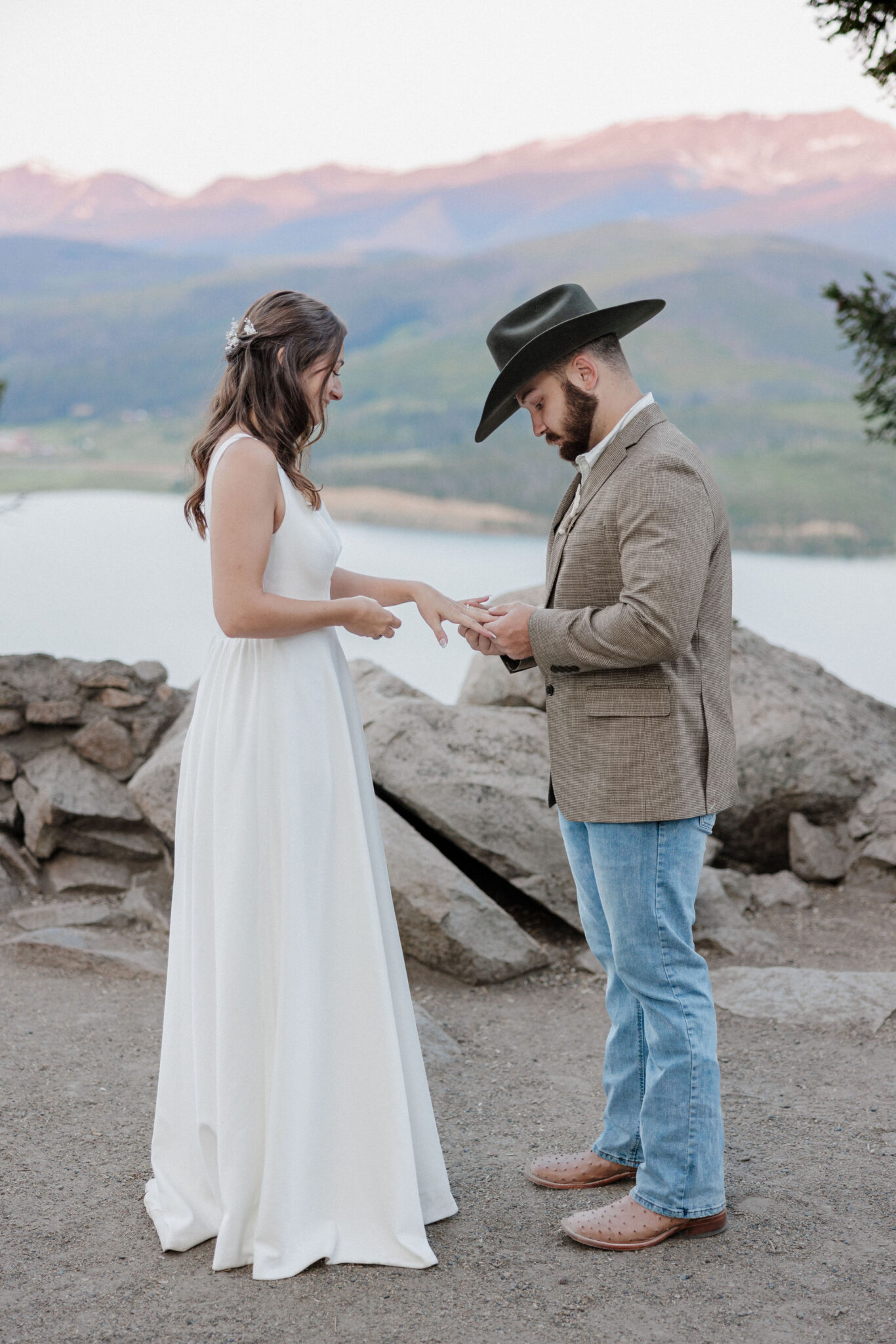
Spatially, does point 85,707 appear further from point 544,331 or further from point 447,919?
point 544,331

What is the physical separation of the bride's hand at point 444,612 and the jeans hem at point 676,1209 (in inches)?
53.3

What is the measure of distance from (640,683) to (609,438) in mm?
537

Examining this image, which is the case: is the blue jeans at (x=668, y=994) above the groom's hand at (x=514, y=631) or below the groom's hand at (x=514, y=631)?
below

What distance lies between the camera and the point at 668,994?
2.32 meters

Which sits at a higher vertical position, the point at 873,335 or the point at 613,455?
the point at 873,335

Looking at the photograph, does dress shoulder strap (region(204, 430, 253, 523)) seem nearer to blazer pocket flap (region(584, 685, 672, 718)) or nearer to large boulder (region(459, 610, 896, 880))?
blazer pocket flap (region(584, 685, 672, 718))

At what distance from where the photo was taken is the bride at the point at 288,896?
2.32 meters

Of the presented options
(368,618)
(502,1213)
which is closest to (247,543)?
(368,618)

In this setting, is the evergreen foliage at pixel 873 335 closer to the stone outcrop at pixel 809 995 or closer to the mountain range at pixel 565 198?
the stone outcrop at pixel 809 995

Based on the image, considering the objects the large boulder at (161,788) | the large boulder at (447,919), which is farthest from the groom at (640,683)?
the large boulder at (161,788)

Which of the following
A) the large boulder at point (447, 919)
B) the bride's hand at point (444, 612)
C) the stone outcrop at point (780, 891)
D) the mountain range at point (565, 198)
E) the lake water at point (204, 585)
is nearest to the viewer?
the bride's hand at point (444, 612)

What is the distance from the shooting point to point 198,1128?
2.45 metres

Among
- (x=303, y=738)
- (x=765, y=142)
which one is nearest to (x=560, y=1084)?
(x=303, y=738)

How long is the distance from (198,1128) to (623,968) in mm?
1048
